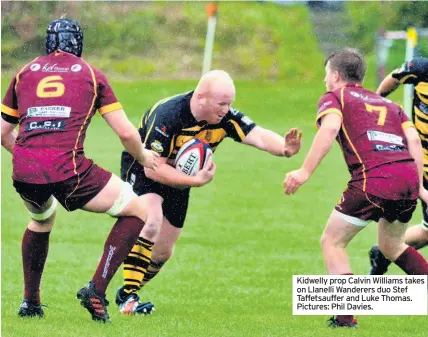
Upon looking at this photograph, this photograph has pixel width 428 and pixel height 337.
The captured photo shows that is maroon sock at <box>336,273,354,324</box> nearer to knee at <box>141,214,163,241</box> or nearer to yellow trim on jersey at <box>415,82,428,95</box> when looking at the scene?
knee at <box>141,214,163,241</box>

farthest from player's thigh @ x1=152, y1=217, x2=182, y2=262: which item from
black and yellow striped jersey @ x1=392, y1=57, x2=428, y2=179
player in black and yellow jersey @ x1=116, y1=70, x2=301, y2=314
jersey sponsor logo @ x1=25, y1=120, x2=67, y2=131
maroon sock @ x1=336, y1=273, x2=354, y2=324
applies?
black and yellow striped jersey @ x1=392, y1=57, x2=428, y2=179

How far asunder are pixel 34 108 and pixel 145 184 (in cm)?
154

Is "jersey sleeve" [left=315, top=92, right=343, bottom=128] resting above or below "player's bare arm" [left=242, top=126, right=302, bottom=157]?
above

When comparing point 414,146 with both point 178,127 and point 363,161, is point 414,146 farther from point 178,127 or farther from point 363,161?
point 178,127

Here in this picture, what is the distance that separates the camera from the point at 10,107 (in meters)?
6.99

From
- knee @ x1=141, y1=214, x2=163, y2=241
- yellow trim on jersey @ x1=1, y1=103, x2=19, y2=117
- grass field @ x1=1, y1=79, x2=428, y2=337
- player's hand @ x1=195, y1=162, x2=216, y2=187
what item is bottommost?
grass field @ x1=1, y1=79, x2=428, y2=337

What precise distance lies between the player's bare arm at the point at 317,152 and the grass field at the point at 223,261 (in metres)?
1.00

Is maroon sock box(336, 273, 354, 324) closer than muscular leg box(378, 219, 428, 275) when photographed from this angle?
Yes

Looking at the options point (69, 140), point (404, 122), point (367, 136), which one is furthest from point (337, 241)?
point (69, 140)

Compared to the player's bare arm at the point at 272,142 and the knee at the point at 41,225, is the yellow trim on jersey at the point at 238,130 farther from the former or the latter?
the knee at the point at 41,225

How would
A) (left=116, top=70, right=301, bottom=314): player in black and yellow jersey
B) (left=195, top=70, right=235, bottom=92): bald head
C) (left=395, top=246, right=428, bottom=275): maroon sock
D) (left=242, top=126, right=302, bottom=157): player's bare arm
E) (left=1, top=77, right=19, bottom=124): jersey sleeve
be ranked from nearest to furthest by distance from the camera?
(left=1, top=77, right=19, bottom=124): jersey sleeve, (left=195, top=70, right=235, bottom=92): bald head, (left=116, top=70, right=301, bottom=314): player in black and yellow jersey, (left=395, top=246, right=428, bottom=275): maroon sock, (left=242, top=126, right=302, bottom=157): player's bare arm

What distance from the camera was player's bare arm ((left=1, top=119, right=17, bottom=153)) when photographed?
7090mm

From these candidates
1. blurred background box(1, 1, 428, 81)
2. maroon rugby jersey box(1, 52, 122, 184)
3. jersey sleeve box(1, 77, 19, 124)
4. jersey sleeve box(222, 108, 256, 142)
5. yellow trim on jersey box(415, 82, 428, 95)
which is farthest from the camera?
blurred background box(1, 1, 428, 81)

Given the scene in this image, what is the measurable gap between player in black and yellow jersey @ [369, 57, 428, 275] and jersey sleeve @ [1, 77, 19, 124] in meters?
3.06
